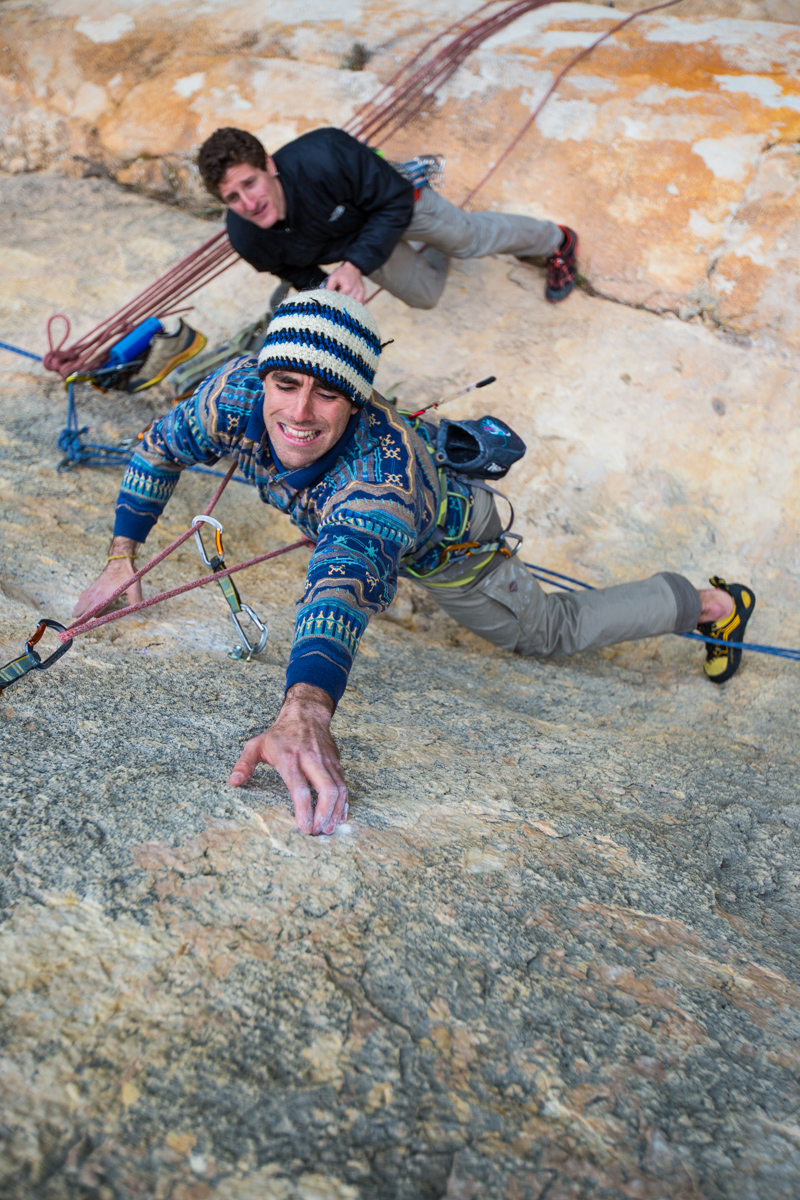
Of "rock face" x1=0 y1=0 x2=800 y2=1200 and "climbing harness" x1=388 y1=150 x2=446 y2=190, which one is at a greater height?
"climbing harness" x1=388 y1=150 x2=446 y2=190

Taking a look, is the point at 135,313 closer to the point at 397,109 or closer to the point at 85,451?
the point at 85,451

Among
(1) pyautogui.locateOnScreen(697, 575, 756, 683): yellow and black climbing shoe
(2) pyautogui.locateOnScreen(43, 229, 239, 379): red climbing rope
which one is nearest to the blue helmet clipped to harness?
(1) pyautogui.locateOnScreen(697, 575, 756, 683): yellow and black climbing shoe

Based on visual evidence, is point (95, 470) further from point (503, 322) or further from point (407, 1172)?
point (407, 1172)

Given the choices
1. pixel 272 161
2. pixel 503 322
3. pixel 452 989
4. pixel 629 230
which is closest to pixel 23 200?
pixel 272 161

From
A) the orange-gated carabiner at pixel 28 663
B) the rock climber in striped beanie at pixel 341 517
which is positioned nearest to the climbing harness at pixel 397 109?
the rock climber in striped beanie at pixel 341 517

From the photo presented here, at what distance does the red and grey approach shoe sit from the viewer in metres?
4.61

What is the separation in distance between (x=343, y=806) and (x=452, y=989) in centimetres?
43

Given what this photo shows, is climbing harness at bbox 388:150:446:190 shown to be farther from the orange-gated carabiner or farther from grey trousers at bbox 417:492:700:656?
the orange-gated carabiner

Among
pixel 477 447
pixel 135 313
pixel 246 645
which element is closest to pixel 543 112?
pixel 135 313

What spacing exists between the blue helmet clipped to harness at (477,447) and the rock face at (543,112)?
2.39 meters

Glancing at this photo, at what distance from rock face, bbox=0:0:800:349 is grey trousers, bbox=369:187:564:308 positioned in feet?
1.42

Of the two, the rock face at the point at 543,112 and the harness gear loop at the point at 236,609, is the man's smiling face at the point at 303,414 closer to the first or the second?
the harness gear loop at the point at 236,609


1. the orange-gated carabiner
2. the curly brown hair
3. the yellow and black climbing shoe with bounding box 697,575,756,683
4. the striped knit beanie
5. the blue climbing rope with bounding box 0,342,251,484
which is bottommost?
the yellow and black climbing shoe with bounding box 697,575,756,683

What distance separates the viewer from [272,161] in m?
3.62
